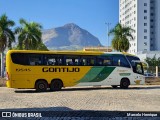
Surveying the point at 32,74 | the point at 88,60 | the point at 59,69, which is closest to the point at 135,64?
the point at 88,60

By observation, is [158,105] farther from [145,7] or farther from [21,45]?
[145,7]

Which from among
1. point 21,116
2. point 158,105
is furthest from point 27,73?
point 21,116

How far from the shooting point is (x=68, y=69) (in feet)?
90.0

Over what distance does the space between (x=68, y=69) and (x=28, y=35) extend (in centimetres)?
2471

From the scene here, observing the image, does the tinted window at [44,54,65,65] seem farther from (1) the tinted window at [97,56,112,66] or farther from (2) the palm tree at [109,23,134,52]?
(2) the palm tree at [109,23,134,52]

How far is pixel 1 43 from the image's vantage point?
147 ft

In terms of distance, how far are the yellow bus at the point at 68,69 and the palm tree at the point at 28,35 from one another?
22.9m

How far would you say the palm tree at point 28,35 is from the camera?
166ft

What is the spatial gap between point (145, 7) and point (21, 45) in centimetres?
9040

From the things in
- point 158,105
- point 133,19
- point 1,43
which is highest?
point 133,19

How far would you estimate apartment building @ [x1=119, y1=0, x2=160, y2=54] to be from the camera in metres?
131

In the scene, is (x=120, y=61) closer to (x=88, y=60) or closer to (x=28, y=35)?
(x=88, y=60)

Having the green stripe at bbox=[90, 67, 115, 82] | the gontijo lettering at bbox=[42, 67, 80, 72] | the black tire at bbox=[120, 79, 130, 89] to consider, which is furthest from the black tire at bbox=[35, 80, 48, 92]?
the black tire at bbox=[120, 79, 130, 89]

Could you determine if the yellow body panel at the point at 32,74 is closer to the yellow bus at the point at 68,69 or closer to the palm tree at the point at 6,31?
the yellow bus at the point at 68,69
